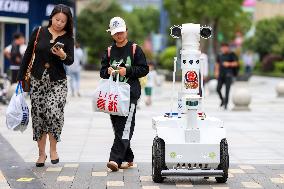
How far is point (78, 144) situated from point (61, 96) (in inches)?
101

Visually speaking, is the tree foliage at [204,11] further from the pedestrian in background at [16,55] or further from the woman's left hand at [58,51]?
the woman's left hand at [58,51]


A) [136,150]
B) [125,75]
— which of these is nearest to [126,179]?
[125,75]

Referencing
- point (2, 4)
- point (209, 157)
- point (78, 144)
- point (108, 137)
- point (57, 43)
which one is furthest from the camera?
point (2, 4)

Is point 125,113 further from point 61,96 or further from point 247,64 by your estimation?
point 247,64

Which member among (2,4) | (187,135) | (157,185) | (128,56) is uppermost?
(2,4)

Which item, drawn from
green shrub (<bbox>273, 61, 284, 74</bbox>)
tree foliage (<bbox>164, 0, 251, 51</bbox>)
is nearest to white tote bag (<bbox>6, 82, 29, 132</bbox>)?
tree foliage (<bbox>164, 0, 251, 51</bbox>)

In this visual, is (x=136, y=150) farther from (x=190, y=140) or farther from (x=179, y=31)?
(x=179, y=31)

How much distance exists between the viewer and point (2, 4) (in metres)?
25.5

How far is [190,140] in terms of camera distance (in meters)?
7.86

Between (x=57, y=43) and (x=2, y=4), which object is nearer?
(x=57, y=43)

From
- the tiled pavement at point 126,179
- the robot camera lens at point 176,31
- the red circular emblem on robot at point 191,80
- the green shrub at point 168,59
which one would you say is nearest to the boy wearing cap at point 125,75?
the tiled pavement at point 126,179

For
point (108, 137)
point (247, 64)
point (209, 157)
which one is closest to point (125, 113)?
point (209, 157)

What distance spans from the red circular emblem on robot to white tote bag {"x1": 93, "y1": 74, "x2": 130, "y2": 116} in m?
0.89

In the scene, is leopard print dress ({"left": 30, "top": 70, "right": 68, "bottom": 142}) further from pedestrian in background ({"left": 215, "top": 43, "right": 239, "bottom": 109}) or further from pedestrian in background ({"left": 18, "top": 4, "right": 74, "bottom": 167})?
pedestrian in background ({"left": 215, "top": 43, "right": 239, "bottom": 109})
